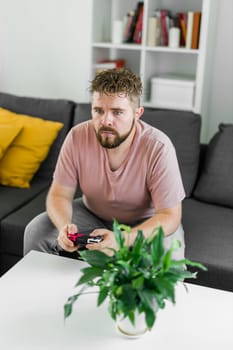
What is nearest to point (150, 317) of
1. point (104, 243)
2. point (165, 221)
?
point (104, 243)

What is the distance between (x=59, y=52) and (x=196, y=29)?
867mm

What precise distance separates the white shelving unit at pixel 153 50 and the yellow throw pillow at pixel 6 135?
825mm

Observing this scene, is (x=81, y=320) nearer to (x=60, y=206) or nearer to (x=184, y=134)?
(x=60, y=206)

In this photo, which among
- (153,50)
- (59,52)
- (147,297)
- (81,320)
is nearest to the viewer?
(147,297)

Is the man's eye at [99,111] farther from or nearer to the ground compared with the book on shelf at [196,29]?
nearer to the ground

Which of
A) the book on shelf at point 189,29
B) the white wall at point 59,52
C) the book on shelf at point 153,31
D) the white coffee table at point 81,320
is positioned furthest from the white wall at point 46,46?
the white coffee table at point 81,320

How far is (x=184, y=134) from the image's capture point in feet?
8.29

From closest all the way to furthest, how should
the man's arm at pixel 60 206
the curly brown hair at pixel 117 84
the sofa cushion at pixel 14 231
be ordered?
the curly brown hair at pixel 117 84 < the man's arm at pixel 60 206 < the sofa cushion at pixel 14 231

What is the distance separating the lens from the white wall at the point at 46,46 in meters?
3.11

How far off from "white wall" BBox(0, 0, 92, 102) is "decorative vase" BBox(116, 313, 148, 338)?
2045mm

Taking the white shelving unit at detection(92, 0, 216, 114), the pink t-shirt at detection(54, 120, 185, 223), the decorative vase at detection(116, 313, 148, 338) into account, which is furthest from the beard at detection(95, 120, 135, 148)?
the white shelving unit at detection(92, 0, 216, 114)

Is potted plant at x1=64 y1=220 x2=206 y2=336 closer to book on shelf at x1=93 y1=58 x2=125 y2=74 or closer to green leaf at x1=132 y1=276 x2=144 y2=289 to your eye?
green leaf at x1=132 y1=276 x2=144 y2=289

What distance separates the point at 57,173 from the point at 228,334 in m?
0.94

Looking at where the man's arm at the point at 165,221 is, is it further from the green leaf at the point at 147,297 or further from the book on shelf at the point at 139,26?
the book on shelf at the point at 139,26
